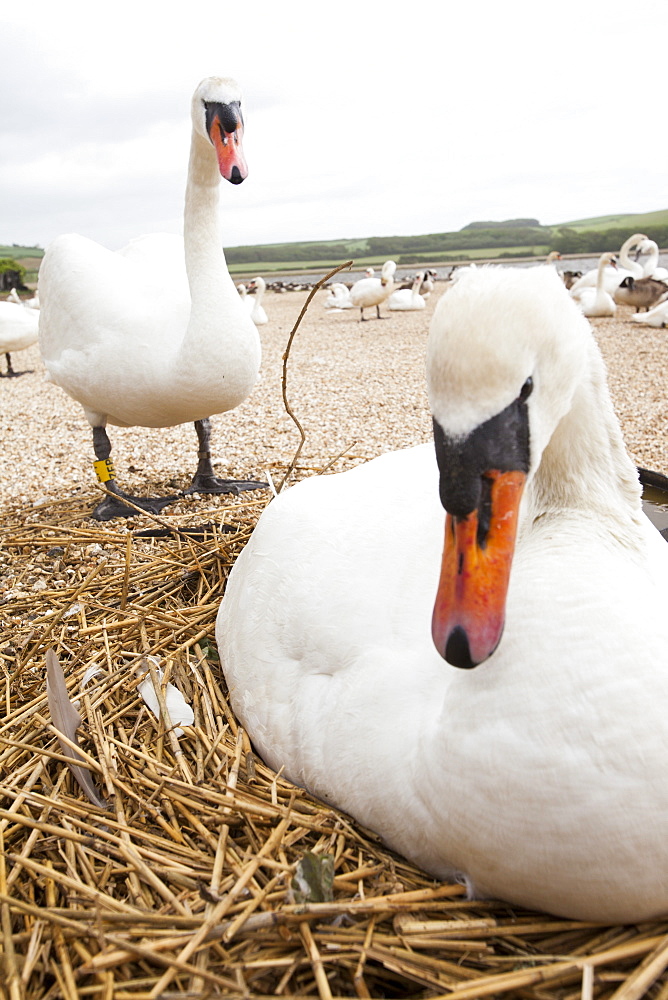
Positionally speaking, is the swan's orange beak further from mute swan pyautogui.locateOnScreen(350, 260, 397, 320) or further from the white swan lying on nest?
mute swan pyautogui.locateOnScreen(350, 260, 397, 320)

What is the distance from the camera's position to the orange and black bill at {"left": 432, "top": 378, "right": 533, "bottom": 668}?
4.85ft

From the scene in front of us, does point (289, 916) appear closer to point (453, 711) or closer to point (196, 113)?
point (453, 711)

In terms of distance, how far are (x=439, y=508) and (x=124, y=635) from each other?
1.43 meters

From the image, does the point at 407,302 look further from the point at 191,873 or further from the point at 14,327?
the point at 191,873

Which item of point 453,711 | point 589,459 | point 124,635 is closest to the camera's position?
point 453,711

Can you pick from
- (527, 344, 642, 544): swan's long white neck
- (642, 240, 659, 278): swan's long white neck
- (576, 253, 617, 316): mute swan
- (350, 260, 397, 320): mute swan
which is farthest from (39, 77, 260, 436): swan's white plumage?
(642, 240, 659, 278): swan's long white neck

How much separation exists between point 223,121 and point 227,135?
0.08 metres

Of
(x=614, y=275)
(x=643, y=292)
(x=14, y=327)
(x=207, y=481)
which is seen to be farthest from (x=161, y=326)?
(x=614, y=275)

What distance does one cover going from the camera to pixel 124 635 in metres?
3.16

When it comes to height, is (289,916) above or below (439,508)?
below

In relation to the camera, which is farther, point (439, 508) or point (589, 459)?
point (439, 508)

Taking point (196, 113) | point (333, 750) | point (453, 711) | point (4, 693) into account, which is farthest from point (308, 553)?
point (196, 113)

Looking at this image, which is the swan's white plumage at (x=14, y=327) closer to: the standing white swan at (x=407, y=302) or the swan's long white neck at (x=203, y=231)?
the swan's long white neck at (x=203, y=231)

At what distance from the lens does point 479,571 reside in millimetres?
1510
